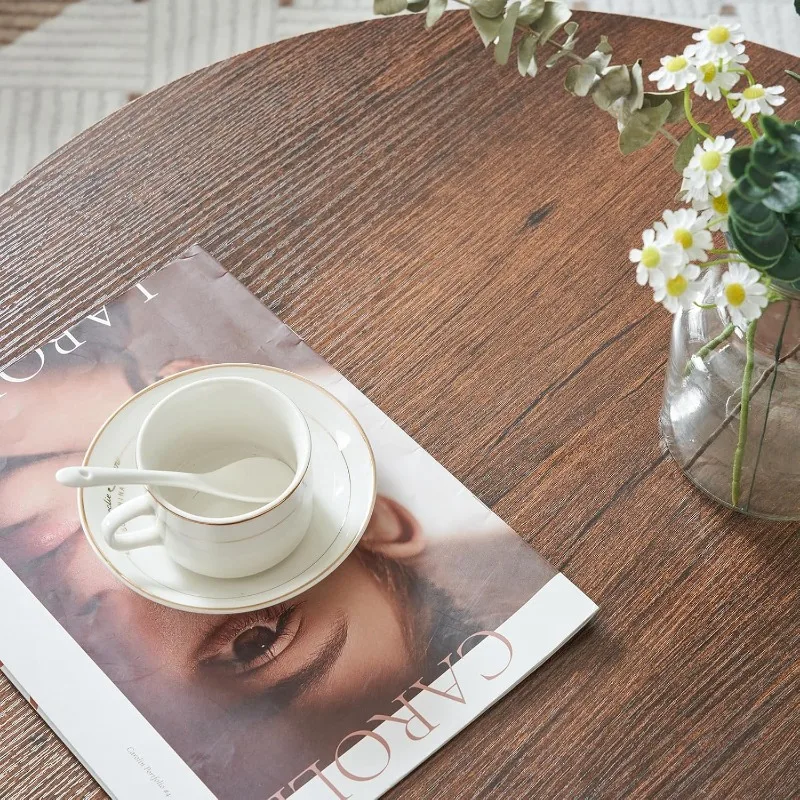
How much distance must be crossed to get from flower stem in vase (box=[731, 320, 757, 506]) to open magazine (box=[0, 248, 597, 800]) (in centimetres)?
11

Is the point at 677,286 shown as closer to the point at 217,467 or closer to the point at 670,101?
the point at 670,101

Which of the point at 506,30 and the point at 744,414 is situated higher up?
the point at 506,30

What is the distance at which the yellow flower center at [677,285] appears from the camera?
437mm

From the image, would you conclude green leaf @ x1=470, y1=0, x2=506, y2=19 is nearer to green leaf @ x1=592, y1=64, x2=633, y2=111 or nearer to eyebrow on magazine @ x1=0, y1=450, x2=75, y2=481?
green leaf @ x1=592, y1=64, x2=633, y2=111

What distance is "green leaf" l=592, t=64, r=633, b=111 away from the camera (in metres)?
0.47

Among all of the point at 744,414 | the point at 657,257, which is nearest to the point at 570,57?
the point at 657,257

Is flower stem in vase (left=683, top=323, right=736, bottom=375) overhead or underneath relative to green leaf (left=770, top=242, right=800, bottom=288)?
underneath

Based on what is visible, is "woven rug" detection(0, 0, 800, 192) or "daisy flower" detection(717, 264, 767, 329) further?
"woven rug" detection(0, 0, 800, 192)

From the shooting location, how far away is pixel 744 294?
17.3 inches

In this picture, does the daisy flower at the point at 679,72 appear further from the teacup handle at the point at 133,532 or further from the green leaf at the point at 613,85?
the teacup handle at the point at 133,532

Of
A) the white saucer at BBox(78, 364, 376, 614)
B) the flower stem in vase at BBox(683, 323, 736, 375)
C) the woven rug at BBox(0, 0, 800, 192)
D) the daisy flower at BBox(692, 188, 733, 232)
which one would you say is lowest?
the woven rug at BBox(0, 0, 800, 192)

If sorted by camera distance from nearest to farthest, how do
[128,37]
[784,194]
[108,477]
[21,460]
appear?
1. [784,194]
2. [108,477]
3. [21,460]
4. [128,37]

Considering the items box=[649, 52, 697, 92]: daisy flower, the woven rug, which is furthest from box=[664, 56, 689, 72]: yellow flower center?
the woven rug

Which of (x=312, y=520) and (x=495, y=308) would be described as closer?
(x=312, y=520)
